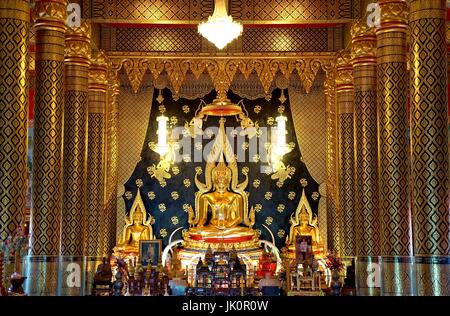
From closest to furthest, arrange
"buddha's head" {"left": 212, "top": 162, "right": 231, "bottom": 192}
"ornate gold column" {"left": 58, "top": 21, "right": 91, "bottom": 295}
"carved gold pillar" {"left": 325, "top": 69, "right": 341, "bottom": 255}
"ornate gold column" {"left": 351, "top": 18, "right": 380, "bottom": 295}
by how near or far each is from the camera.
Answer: "ornate gold column" {"left": 58, "top": 21, "right": 91, "bottom": 295} → "ornate gold column" {"left": 351, "top": 18, "right": 380, "bottom": 295} → "carved gold pillar" {"left": 325, "top": 69, "right": 341, "bottom": 255} → "buddha's head" {"left": 212, "top": 162, "right": 231, "bottom": 192}

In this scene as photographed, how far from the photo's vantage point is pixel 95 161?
693 inches

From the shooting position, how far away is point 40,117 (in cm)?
1302

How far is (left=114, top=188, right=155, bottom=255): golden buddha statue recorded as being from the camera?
1959cm

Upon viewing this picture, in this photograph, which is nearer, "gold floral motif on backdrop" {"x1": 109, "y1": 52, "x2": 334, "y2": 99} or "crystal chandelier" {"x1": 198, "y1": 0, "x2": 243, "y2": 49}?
"crystal chandelier" {"x1": 198, "y1": 0, "x2": 243, "y2": 49}

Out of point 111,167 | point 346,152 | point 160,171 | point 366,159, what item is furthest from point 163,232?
point 366,159

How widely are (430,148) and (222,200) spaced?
10.3 m

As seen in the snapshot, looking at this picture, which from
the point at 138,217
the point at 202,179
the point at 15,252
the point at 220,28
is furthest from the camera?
the point at 202,179

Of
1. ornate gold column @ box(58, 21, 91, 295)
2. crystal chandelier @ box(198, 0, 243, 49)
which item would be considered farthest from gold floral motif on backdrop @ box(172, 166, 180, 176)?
crystal chandelier @ box(198, 0, 243, 49)

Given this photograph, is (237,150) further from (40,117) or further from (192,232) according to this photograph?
(40,117)

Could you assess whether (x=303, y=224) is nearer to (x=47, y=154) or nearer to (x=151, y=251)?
(x=151, y=251)

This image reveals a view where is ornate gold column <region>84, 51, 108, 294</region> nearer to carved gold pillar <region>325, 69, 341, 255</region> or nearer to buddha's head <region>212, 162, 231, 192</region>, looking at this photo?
buddha's head <region>212, 162, 231, 192</region>

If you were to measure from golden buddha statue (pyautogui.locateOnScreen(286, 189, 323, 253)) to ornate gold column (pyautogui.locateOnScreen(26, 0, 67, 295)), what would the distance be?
8020 mm
